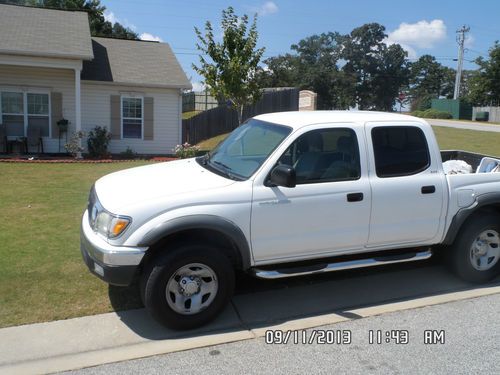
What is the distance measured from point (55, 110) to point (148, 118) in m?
3.06

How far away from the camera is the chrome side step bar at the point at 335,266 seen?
4.57m

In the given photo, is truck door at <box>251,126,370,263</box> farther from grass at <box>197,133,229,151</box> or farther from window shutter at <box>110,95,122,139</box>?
grass at <box>197,133,229,151</box>

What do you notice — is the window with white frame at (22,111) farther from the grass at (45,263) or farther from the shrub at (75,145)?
the grass at (45,263)

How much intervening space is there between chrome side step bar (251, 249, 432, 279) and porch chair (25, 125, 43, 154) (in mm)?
13973

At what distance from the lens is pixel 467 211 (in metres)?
5.30

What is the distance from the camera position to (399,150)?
514 centimetres

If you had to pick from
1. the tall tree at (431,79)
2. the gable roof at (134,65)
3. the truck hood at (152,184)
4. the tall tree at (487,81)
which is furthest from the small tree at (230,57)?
the tall tree at (431,79)

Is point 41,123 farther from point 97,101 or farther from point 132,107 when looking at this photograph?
point 132,107

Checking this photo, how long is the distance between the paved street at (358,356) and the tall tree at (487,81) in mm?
62770

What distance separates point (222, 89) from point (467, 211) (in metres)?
12.7

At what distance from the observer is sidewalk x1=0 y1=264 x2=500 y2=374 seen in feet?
13.0

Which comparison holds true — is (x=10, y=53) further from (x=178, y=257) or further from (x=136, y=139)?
(x=178, y=257)

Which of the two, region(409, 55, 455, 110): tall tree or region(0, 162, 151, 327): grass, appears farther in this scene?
region(409, 55, 455, 110): tall tree

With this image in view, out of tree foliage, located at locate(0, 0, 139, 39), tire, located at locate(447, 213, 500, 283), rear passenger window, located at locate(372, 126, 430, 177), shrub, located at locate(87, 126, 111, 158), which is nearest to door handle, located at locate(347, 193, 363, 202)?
rear passenger window, located at locate(372, 126, 430, 177)
